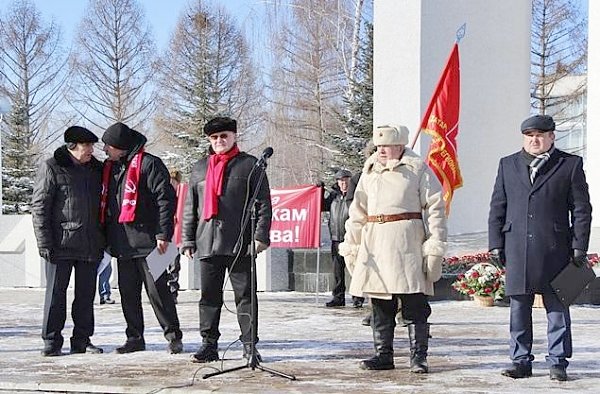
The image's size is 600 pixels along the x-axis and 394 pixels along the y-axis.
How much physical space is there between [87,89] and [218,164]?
109 ft

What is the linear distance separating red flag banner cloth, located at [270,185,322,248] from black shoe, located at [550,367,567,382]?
6160 millimetres

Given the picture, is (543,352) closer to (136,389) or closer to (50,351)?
(136,389)

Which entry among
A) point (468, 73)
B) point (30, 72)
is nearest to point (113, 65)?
point (30, 72)

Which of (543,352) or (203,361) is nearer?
(203,361)

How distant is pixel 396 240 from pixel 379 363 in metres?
0.96

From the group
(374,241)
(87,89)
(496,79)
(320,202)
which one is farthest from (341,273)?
(87,89)

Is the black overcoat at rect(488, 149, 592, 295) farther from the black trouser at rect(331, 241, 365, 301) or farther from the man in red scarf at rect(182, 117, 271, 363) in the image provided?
the black trouser at rect(331, 241, 365, 301)

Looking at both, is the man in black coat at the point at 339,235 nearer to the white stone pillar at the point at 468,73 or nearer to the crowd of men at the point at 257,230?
the white stone pillar at the point at 468,73

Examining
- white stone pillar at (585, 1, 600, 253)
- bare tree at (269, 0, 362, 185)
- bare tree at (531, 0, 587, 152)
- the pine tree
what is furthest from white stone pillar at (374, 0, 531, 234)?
bare tree at (531, 0, 587, 152)

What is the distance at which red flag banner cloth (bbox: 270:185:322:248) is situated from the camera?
12750 mm

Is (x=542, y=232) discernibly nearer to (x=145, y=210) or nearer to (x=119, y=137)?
(x=145, y=210)

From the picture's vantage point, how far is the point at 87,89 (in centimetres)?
3941

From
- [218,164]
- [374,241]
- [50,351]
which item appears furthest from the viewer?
[50,351]

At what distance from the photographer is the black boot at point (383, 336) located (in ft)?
23.5
